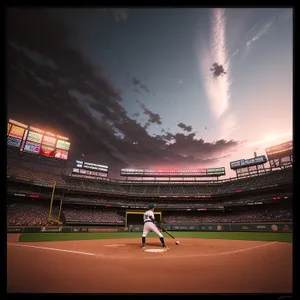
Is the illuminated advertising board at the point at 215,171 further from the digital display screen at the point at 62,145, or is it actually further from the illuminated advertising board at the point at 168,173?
the digital display screen at the point at 62,145

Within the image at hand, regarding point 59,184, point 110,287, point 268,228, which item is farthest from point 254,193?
point 110,287

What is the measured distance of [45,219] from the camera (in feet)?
92.0

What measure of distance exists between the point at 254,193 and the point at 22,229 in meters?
33.3

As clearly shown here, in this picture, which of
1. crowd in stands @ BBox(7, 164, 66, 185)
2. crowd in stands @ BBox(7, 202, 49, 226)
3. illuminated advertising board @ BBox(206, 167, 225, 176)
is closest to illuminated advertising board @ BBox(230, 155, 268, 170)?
illuminated advertising board @ BBox(206, 167, 225, 176)

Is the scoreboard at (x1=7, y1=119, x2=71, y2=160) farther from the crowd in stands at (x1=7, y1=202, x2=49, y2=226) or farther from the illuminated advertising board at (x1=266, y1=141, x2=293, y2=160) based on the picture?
the illuminated advertising board at (x1=266, y1=141, x2=293, y2=160)

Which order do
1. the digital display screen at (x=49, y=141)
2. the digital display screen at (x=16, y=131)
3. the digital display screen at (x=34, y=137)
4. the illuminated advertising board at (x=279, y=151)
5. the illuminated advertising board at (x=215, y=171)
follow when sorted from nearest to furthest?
the digital display screen at (x=16, y=131) < the digital display screen at (x=34, y=137) < the digital display screen at (x=49, y=141) < the illuminated advertising board at (x=279, y=151) < the illuminated advertising board at (x=215, y=171)

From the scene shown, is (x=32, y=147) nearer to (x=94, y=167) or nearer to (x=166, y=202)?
(x=94, y=167)

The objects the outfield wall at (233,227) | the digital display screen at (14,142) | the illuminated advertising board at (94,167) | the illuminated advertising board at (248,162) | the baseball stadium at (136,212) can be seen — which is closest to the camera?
the baseball stadium at (136,212)

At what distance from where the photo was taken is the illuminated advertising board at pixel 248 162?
3497 cm

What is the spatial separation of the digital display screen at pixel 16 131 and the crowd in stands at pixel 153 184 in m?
6.79

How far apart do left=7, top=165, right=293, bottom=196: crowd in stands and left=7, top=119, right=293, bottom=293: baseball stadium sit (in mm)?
183

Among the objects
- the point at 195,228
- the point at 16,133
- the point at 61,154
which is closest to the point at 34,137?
the point at 16,133

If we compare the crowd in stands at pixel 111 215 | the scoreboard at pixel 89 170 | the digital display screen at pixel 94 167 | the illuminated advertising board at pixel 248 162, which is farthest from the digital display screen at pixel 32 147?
the illuminated advertising board at pixel 248 162

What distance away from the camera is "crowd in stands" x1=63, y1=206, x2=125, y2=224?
32125mm
